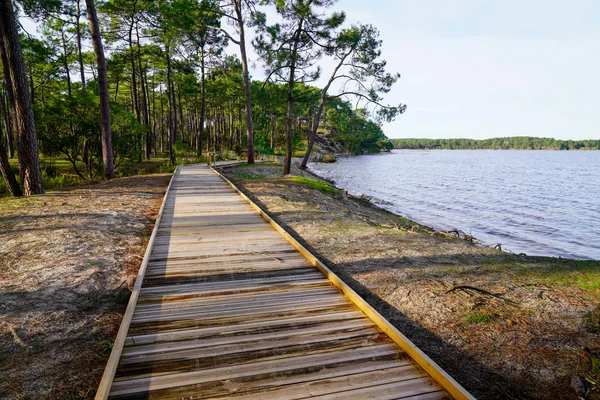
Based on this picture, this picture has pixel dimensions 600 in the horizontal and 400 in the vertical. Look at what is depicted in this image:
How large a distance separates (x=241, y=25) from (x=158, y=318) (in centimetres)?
2290

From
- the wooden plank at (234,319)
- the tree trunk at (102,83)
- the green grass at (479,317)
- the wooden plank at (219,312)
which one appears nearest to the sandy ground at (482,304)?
the green grass at (479,317)

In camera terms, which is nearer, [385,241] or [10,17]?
[385,241]

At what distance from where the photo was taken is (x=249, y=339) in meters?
3.15

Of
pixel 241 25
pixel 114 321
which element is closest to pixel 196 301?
pixel 114 321

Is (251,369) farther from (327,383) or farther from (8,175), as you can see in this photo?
(8,175)

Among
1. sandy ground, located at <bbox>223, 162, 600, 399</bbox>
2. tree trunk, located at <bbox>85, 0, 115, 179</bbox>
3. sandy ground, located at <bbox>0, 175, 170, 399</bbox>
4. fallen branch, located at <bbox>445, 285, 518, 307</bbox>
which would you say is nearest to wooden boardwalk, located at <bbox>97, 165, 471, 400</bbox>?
sandy ground, located at <bbox>0, 175, 170, 399</bbox>

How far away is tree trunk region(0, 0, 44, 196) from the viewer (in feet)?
31.0

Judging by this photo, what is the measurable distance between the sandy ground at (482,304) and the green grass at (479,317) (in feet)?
0.04

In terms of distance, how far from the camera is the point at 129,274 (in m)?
4.84

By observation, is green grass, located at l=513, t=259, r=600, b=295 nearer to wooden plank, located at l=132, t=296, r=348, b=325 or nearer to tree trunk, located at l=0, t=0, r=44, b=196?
wooden plank, located at l=132, t=296, r=348, b=325

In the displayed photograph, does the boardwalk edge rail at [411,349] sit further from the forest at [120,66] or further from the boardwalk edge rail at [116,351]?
the forest at [120,66]

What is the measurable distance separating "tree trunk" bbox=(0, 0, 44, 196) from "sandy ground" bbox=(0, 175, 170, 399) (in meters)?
2.58

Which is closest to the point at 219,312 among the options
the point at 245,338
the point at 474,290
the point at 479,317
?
the point at 245,338

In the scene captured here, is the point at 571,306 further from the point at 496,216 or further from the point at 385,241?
the point at 496,216
